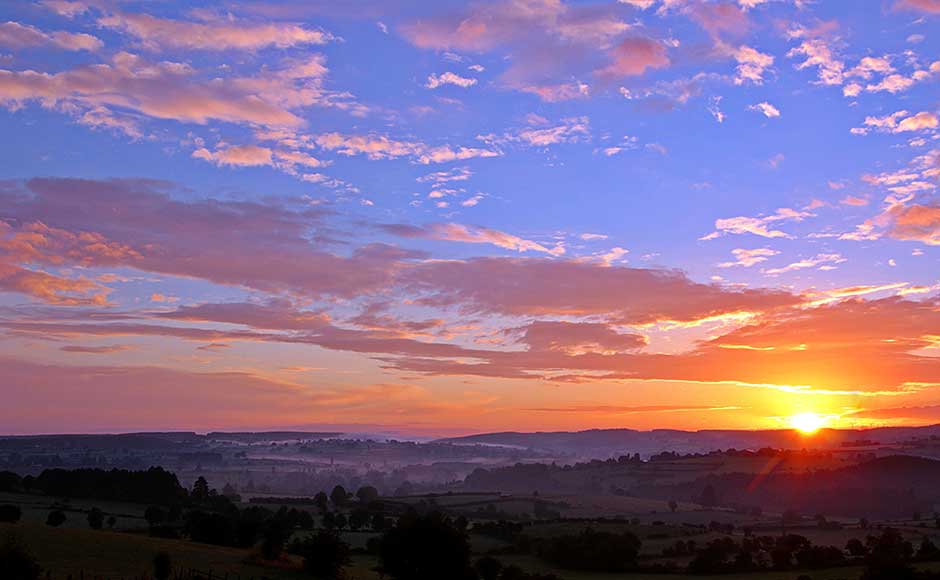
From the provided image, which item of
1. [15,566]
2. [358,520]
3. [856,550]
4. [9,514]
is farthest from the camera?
[358,520]

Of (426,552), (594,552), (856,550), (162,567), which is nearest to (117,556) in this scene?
(162,567)

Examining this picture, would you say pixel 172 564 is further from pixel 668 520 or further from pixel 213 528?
pixel 668 520

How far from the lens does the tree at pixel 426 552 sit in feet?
228

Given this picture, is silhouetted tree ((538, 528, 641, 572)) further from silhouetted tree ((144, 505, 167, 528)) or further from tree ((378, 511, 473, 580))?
silhouetted tree ((144, 505, 167, 528))

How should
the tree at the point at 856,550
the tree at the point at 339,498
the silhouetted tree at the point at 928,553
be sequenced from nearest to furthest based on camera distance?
1. the silhouetted tree at the point at 928,553
2. the tree at the point at 856,550
3. the tree at the point at 339,498

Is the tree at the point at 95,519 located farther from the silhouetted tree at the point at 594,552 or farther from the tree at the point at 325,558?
the silhouetted tree at the point at 594,552

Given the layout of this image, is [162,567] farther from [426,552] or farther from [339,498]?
[339,498]

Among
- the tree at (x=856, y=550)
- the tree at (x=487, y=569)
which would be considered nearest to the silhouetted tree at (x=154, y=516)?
the tree at (x=487, y=569)

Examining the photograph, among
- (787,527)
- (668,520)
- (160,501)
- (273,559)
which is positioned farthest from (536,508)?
(273,559)

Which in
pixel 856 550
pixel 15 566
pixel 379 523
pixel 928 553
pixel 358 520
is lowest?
pixel 358 520

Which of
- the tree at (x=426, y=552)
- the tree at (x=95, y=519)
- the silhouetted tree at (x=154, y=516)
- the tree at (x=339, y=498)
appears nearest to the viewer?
the tree at (x=426, y=552)

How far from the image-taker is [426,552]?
69812 mm

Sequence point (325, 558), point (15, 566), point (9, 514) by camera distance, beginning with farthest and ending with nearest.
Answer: point (9, 514) < point (325, 558) < point (15, 566)

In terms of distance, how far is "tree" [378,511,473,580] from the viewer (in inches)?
2736
